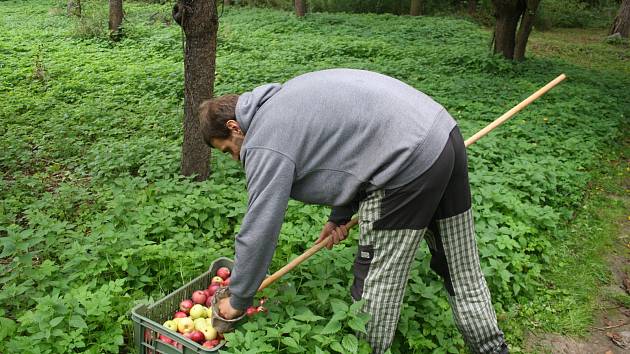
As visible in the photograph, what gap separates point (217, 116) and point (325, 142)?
0.52 metres

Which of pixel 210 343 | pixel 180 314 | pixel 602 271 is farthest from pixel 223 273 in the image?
pixel 602 271

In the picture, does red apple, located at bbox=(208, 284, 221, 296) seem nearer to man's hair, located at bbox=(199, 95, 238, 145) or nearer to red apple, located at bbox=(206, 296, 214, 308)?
red apple, located at bbox=(206, 296, 214, 308)

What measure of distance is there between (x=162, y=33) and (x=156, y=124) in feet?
23.3

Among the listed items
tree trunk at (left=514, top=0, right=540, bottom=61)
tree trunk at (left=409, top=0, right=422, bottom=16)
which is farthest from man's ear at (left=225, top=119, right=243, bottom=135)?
tree trunk at (left=409, top=0, right=422, bottom=16)

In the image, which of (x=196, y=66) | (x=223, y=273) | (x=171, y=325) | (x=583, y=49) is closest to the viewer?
(x=171, y=325)

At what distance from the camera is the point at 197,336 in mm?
2609

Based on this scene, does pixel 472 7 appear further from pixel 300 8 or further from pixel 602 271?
pixel 602 271

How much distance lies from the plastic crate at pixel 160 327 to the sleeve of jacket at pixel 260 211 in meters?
0.39

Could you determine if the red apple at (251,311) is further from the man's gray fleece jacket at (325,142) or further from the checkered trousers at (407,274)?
the checkered trousers at (407,274)

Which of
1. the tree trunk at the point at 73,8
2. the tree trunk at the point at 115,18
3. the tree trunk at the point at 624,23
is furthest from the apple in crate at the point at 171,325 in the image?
the tree trunk at the point at 624,23

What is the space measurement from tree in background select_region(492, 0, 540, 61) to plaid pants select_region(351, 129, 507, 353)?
903cm

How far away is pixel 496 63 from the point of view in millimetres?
10375

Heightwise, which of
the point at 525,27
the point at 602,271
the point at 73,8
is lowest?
the point at 602,271

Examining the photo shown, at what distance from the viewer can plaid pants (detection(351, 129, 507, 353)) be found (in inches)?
93.0
